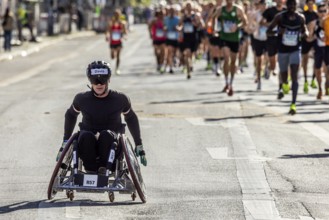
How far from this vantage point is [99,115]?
35.6 ft

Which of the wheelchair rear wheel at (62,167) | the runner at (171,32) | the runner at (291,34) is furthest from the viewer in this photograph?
the runner at (171,32)

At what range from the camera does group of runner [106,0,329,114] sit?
20453 mm

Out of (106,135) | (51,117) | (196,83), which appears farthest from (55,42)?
(106,135)

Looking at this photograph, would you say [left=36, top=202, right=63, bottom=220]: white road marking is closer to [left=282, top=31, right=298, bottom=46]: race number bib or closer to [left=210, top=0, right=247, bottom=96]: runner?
[left=282, top=31, right=298, bottom=46]: race number bib

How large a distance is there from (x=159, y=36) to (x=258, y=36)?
7.09m

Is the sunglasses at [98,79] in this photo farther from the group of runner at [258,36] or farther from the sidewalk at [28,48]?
the sidewalk at [28,48]

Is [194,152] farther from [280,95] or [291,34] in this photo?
[280,95]

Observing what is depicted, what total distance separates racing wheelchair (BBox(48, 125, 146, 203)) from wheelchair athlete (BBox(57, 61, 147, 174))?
0.10 meters

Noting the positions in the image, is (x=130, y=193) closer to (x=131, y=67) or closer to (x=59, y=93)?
(x=59, y=93)

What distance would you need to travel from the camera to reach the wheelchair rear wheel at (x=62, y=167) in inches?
408

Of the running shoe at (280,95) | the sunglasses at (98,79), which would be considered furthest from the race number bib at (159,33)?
the sunglasses at (98,79)

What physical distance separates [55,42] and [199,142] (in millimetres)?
43111

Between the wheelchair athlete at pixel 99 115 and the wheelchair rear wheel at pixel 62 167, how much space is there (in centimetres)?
8

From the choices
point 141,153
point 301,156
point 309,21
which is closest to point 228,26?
point 309,21
